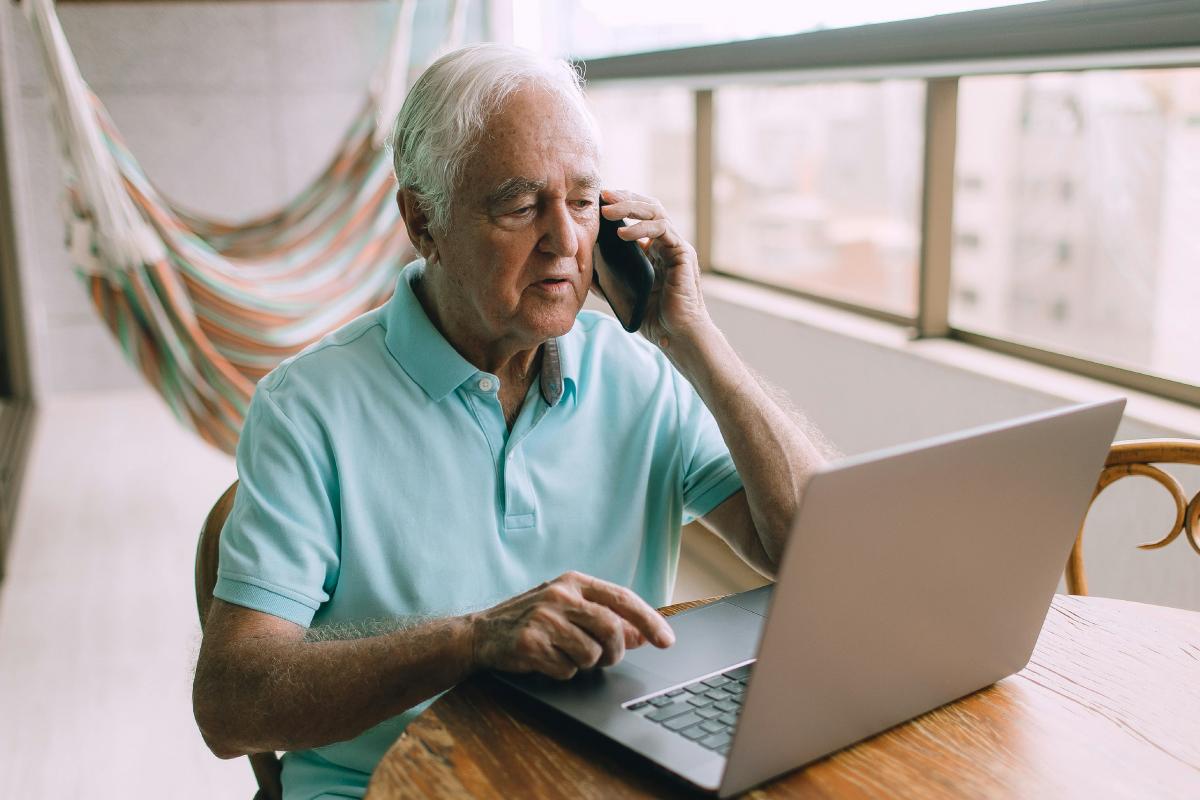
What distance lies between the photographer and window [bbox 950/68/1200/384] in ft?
7.06

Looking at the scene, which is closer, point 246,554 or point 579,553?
point 246,554

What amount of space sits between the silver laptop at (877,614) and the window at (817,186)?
2180mm

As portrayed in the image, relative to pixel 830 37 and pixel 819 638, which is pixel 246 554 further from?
pixel 830 37

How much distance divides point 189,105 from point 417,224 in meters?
3.92

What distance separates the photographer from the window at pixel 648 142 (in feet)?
13.9

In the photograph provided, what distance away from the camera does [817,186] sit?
3725 mm

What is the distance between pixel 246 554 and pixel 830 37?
1.68 m

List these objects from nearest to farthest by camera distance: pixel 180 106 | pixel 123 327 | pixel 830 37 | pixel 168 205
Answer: pixel 830 37, pixel 123 327, pixel 168 205, pixel 180 106

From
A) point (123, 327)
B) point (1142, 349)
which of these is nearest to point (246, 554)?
point (1142, 349)

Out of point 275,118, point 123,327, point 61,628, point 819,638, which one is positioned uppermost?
point 275,118

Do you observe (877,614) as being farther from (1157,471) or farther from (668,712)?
(1157,471)

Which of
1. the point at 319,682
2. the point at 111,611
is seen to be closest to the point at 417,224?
the point at 319,682

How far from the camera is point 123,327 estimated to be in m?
3.04

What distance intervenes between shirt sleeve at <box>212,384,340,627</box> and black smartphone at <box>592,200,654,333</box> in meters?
0.42
